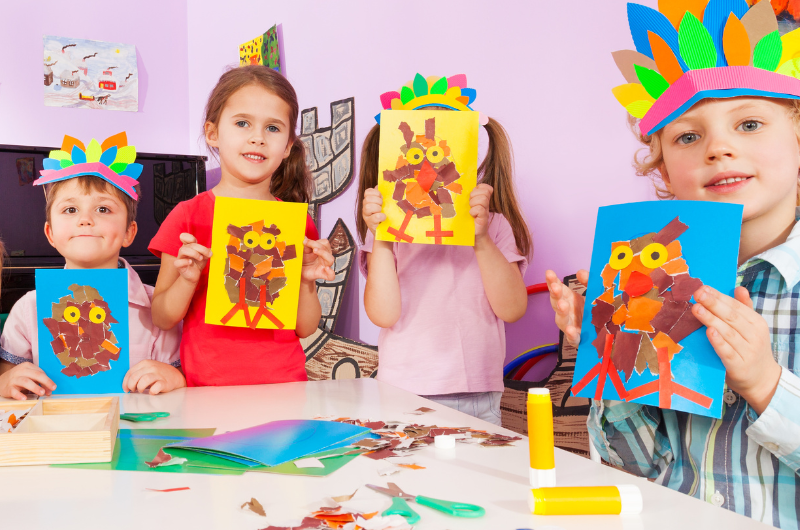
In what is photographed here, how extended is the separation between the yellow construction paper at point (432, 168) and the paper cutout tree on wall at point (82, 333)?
0.54 meters

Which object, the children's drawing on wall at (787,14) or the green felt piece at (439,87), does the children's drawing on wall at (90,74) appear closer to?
→ the green felt piece at (439,87)

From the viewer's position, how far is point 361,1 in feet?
8.25

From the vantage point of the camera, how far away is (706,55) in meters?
0.78

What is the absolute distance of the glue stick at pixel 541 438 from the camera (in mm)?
599

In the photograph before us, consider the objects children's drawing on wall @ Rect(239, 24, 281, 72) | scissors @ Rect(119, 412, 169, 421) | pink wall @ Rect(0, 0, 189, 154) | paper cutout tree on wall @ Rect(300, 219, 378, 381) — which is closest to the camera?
scissors @ Rect(119, 412, 169, 421)

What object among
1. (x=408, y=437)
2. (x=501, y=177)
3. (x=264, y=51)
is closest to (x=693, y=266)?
(x=408, y=437)

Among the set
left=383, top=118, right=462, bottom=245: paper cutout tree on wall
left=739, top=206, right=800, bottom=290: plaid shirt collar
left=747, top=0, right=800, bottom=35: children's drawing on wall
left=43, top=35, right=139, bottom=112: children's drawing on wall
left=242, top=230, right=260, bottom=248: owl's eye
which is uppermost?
left=43, top=35, right=139, bottom=112: children's drawing on wall

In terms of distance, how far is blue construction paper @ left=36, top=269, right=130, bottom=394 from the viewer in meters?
1.15

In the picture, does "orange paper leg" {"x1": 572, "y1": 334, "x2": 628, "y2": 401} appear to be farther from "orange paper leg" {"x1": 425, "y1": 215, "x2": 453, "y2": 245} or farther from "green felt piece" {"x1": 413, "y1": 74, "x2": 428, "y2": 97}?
"green felt piece" {"x1": 413, "y1": 74, "x2": 428, "y2": 97}

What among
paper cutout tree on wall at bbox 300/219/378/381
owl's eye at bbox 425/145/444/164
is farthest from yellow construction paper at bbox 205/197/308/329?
paper cutout tree on wall at bbox 300/219/378/381

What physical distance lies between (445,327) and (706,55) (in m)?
0.75

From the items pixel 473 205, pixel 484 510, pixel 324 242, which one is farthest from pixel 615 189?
pixel 484 510

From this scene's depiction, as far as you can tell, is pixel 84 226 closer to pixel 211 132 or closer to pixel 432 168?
pixel 211 132

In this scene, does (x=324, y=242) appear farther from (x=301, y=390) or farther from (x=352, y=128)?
(x=352, y=128)
